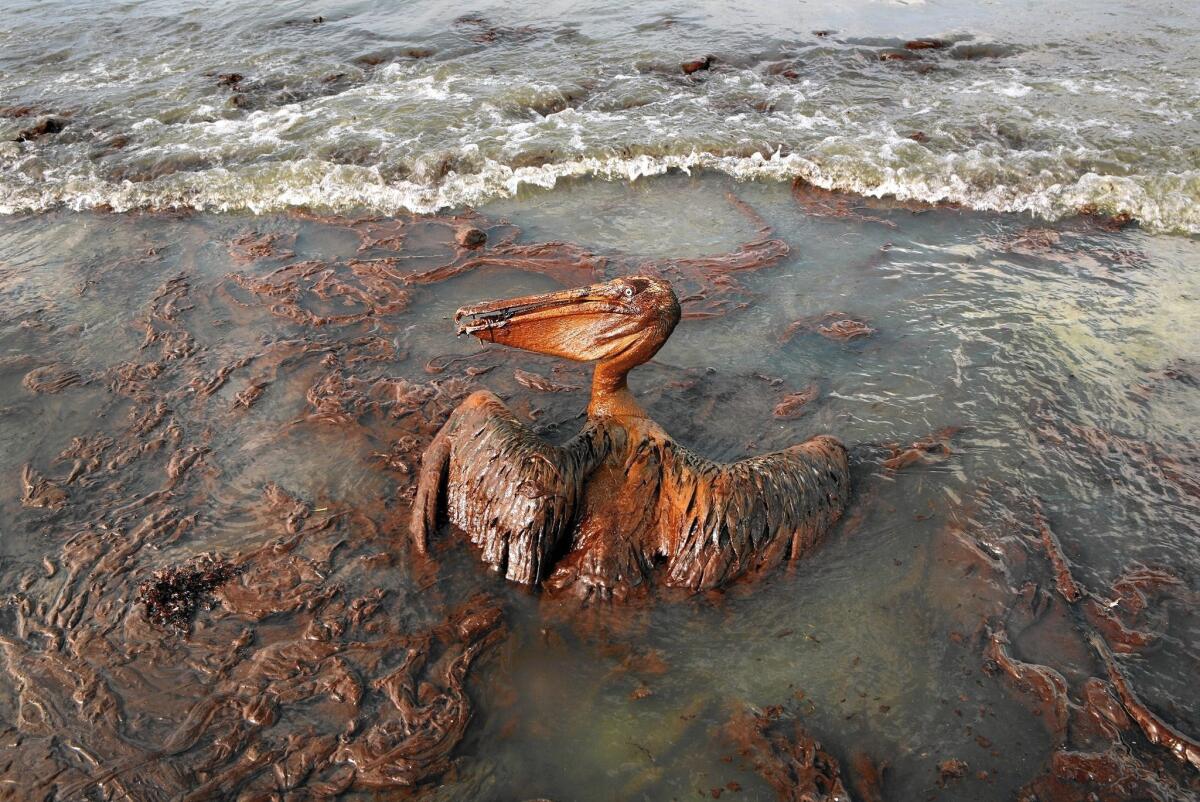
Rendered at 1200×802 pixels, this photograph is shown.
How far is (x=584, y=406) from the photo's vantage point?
5.38 metres

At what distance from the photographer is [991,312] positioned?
6.41 metres

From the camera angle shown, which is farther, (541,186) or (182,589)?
(541,186)

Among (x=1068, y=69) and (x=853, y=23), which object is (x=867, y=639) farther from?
(x=853, y=23)

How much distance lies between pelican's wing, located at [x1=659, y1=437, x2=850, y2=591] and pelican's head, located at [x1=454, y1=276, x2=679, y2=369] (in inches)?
25.4

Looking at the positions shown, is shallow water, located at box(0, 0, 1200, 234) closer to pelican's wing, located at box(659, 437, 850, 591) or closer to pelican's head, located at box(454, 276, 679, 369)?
pelican's head, located at box(454, 276, 679, 369)

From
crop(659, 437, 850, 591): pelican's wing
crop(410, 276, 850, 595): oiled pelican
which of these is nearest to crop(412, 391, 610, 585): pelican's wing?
crop(410, 276, 850, 595): oiled pelican

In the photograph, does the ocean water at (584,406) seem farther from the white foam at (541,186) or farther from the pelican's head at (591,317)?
the pelican's head at (591,317)

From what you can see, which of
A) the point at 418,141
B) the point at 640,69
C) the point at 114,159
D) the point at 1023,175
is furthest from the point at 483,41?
the point at 1023,175

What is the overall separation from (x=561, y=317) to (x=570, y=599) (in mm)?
1441

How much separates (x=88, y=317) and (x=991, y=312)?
288 inches

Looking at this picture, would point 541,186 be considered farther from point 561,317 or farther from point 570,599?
point 570,599

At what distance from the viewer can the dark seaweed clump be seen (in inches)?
150

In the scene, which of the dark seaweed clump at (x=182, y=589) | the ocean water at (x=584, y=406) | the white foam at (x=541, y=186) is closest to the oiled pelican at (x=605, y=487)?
the ocean water at (x=584, y=406)

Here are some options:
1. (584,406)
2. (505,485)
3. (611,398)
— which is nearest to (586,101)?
(584,406)
